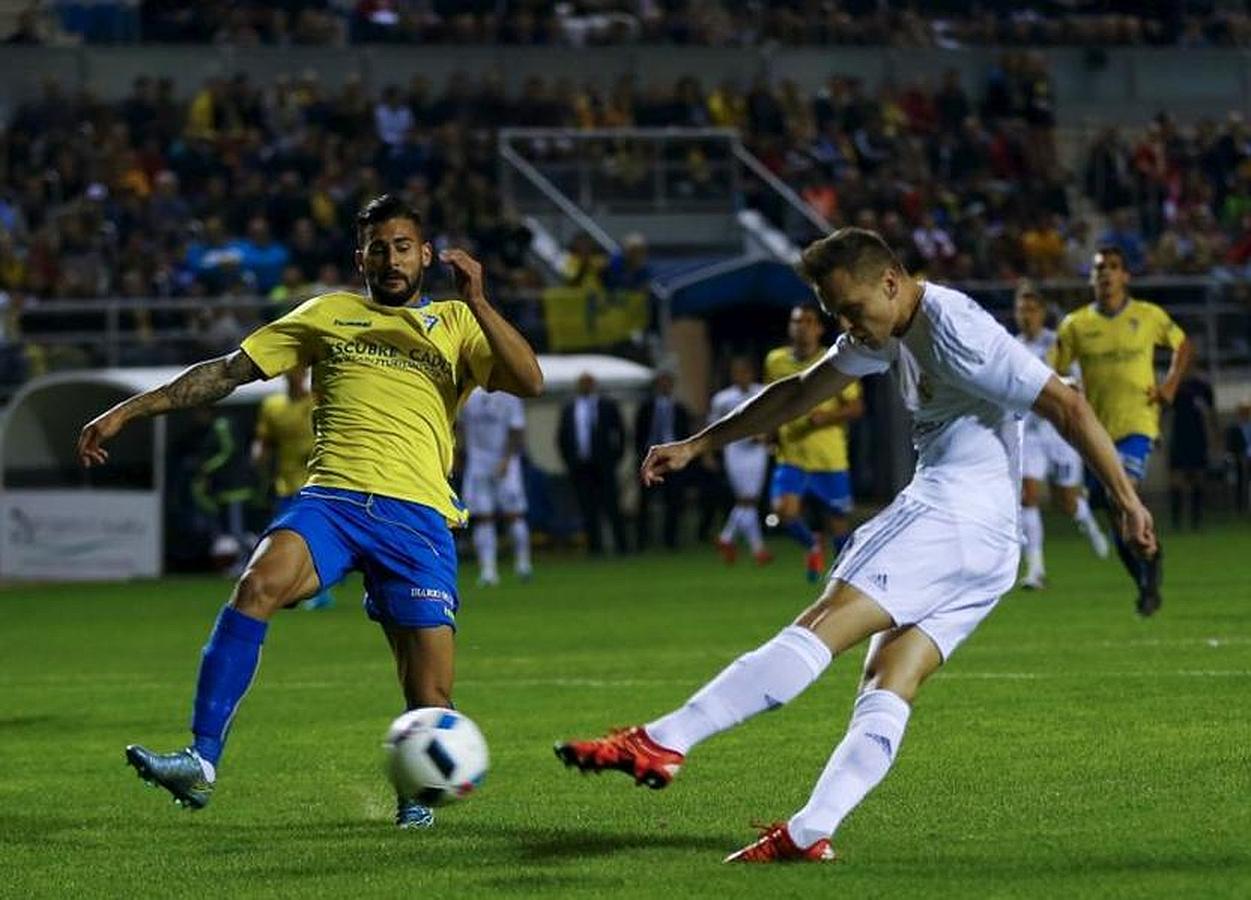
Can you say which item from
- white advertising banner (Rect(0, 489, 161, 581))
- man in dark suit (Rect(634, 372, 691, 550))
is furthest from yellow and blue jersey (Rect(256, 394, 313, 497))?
man in dark suit (Rect(634, 372, 691, 550))

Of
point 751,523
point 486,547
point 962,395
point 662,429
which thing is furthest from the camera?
point 662,429

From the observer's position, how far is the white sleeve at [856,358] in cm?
838

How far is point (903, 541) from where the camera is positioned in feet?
26.6

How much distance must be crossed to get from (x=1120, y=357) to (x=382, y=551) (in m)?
10.2

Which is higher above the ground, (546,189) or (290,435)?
(546,189)

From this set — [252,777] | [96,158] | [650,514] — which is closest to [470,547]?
[650,514]

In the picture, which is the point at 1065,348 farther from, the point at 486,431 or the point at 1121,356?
the point at 486,431

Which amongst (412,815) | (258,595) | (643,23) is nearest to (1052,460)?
(412,815)

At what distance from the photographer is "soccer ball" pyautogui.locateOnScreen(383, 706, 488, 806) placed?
8531mm

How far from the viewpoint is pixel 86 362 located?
3014cm

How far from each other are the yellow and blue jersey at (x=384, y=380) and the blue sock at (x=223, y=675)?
24.8 inches

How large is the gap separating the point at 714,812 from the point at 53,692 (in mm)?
7541

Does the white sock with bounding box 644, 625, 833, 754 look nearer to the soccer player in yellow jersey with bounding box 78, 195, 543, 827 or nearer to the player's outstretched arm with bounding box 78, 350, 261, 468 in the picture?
the soccer player in yellow jersey with bounding box 78, 195, 543, 827

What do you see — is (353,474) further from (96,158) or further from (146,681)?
(96,158)
